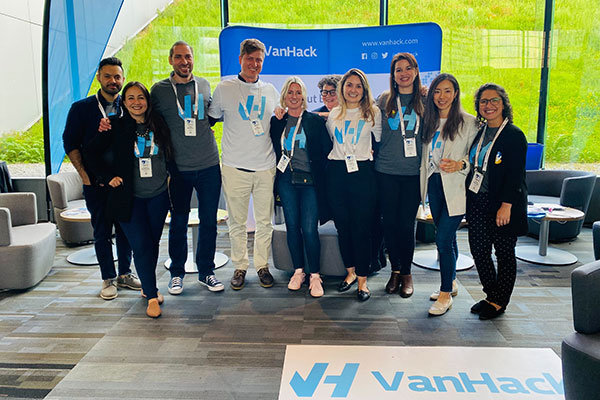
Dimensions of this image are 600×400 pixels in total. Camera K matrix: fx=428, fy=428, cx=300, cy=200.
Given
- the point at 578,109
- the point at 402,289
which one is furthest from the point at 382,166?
the point at 578,109

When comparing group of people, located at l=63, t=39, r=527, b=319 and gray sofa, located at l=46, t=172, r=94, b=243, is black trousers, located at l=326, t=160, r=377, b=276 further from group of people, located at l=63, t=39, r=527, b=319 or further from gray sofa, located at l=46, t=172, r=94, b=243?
gray sofa, located at l=46, t=172, r=94, b=243

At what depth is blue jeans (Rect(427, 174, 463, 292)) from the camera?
9.02 feet

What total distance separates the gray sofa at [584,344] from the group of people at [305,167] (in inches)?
32.7

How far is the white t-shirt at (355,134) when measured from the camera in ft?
9.40

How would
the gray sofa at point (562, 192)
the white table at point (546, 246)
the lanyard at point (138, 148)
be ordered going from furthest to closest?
1. the gray sofa at point (562, 192)
2. the white table at point (546, 246)
3. the lanyard at point (138, 148)

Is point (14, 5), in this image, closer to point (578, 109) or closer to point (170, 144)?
point (170, 144)

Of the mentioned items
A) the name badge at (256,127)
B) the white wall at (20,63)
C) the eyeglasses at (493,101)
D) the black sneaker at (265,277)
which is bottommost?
the black sneaker at (265,277)

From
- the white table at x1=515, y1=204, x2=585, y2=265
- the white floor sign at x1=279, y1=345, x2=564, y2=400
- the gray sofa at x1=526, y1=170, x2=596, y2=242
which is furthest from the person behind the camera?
the gray sofa at x1=526, y1=170, x2=596, y2=242

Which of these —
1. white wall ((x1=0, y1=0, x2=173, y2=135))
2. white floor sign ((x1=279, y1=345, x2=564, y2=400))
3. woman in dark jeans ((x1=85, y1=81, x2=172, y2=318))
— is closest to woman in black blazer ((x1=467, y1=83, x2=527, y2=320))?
white floor sign ((x1=279, y1=345, x2=564, y2=400))

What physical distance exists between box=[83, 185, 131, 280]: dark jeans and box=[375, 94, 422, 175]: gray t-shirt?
1950 millimetres

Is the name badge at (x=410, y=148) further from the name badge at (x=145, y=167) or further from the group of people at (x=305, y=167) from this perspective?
the name badge at (x=145, y=167)

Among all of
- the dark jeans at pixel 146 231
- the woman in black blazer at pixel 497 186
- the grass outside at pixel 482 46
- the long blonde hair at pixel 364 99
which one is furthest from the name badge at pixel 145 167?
the grass outside at pixel 482 46

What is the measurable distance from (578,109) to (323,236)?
15.6 ft

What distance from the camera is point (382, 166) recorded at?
2906 millimetres
